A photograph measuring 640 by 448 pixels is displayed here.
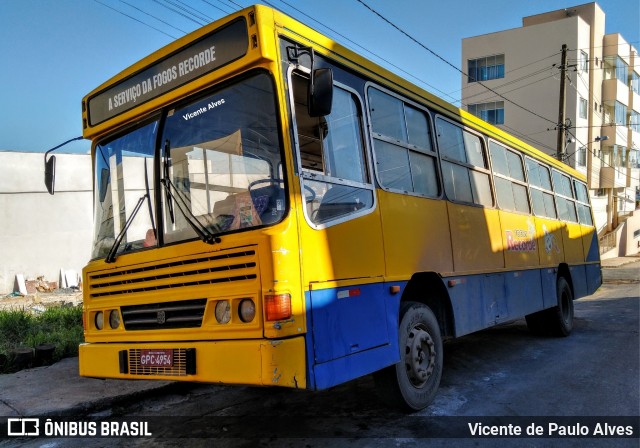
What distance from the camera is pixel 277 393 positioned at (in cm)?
562

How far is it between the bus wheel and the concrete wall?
16.7 m

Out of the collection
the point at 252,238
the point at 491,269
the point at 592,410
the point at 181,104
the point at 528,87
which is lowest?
the point at 592,410

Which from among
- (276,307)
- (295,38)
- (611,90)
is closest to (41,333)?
(276,307)

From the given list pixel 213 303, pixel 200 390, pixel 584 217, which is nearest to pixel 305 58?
pixel 213 303

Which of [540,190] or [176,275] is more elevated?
[540,190]

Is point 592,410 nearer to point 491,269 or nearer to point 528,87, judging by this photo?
point 491,269

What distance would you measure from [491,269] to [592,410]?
6.60 feet

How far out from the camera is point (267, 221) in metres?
3.51

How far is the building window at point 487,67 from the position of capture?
3734 cm

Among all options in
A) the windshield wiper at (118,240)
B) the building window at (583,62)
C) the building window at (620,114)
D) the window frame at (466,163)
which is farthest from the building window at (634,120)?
the windshield wiper at (118,240)

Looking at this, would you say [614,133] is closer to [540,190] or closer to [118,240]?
[540,190]

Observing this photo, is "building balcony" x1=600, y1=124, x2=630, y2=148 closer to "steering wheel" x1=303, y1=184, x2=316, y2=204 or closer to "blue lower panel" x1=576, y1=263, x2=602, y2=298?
"blue lower panel" x1=576, y1=263, x2=602, y2=298

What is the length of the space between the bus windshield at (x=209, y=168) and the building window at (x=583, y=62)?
38755 mm

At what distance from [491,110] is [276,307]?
37477 millimetres
